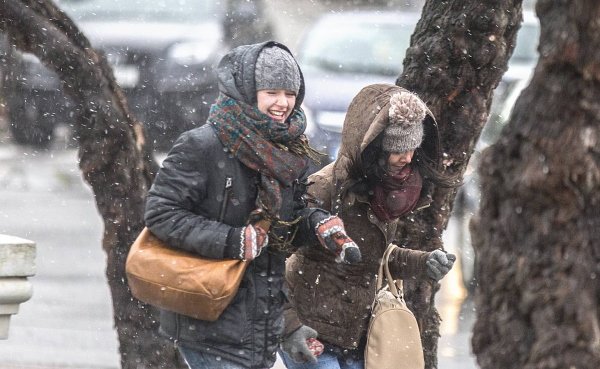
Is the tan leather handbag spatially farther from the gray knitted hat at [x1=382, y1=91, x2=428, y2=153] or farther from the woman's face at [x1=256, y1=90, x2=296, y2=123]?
the gray knitted hat at [x1=382, y1=91, x2=428, y2=153]

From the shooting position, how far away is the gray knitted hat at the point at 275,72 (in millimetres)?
4113

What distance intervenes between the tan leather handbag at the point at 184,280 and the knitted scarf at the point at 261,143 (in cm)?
25

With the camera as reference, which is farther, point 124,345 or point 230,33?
point 230,33

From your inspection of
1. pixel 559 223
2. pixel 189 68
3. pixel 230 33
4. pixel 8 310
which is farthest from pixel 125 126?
pixel 230 33

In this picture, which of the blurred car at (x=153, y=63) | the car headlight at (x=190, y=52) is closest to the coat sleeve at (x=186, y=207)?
the blurred car at (x=153, y=63)

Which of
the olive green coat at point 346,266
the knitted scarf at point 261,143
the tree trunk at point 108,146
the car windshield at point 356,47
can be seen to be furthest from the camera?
the car windshield at point 356,47

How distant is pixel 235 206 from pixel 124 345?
1.69 metres

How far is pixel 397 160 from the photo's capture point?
4.33 metres

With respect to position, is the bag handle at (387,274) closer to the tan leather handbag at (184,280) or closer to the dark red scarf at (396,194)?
the dark red scarf at (396,194)

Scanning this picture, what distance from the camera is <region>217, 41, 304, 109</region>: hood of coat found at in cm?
412

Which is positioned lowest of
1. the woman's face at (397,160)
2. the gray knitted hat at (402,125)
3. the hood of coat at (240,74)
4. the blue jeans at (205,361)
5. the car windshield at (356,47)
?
the car windshield at (356,47)

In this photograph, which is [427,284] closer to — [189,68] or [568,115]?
[568,115]

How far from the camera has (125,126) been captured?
547 centimetres

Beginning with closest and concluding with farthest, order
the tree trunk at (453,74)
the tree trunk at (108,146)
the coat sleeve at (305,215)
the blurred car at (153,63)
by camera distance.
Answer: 1. the coat sleeve at (305,215)
2. the tree trunk at (453,74)
3. the tree trunk at (108,146)
4. the blurred car at (153,63)
